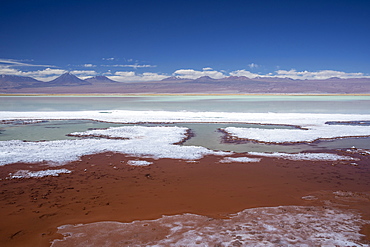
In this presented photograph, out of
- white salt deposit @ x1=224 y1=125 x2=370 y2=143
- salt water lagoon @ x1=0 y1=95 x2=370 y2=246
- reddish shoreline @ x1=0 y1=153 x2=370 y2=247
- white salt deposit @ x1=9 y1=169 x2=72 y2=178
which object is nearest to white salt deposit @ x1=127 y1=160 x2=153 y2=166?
salt water lagoon @ x1=0 y1=95 x2=370 y2=246

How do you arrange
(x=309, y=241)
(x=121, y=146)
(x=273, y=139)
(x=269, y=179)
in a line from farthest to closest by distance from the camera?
(x=273, y=139) → (x=121, y=146) → (x=269, y=179) → (x=309, y=241)

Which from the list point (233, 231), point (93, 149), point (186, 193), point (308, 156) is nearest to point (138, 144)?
point (93, 149)

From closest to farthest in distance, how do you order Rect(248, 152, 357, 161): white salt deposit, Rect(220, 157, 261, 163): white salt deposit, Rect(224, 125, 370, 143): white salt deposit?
Rect(220, 157, 261, 163): white salt deposit
Rect(248, 152, 357, 161): white salt deposit
Rect(224, 125, 370, 143): white salt deposit

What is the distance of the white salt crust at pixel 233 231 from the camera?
12.4ft

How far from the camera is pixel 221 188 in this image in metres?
5.81

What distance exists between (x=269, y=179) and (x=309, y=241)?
8.54 feet

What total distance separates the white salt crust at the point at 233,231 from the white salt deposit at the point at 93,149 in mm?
3768

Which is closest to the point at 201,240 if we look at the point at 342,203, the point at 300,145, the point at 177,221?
the point at 177,221

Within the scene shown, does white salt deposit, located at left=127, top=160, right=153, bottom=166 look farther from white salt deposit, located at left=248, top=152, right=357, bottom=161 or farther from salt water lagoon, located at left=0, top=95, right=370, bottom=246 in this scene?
white salt deposit, located at left=248, top=152, right=357, bottom=161

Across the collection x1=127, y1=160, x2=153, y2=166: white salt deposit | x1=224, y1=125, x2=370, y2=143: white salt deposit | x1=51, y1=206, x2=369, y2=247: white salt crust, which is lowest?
x1=51, y1=206, x2=369, y2=247: white salt crust

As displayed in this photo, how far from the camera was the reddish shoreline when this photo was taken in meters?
4.52

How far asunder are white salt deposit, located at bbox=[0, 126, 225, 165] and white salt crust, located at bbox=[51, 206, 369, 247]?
3.77 meters

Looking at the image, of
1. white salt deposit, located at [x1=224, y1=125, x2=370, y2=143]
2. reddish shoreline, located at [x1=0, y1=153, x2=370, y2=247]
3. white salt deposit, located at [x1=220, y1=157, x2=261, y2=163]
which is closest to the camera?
reddish shoreline, located at [x1=0, y1=153, x2=370, y2=247]

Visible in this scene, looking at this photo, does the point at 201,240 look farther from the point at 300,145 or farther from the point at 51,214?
the point at 300,145
